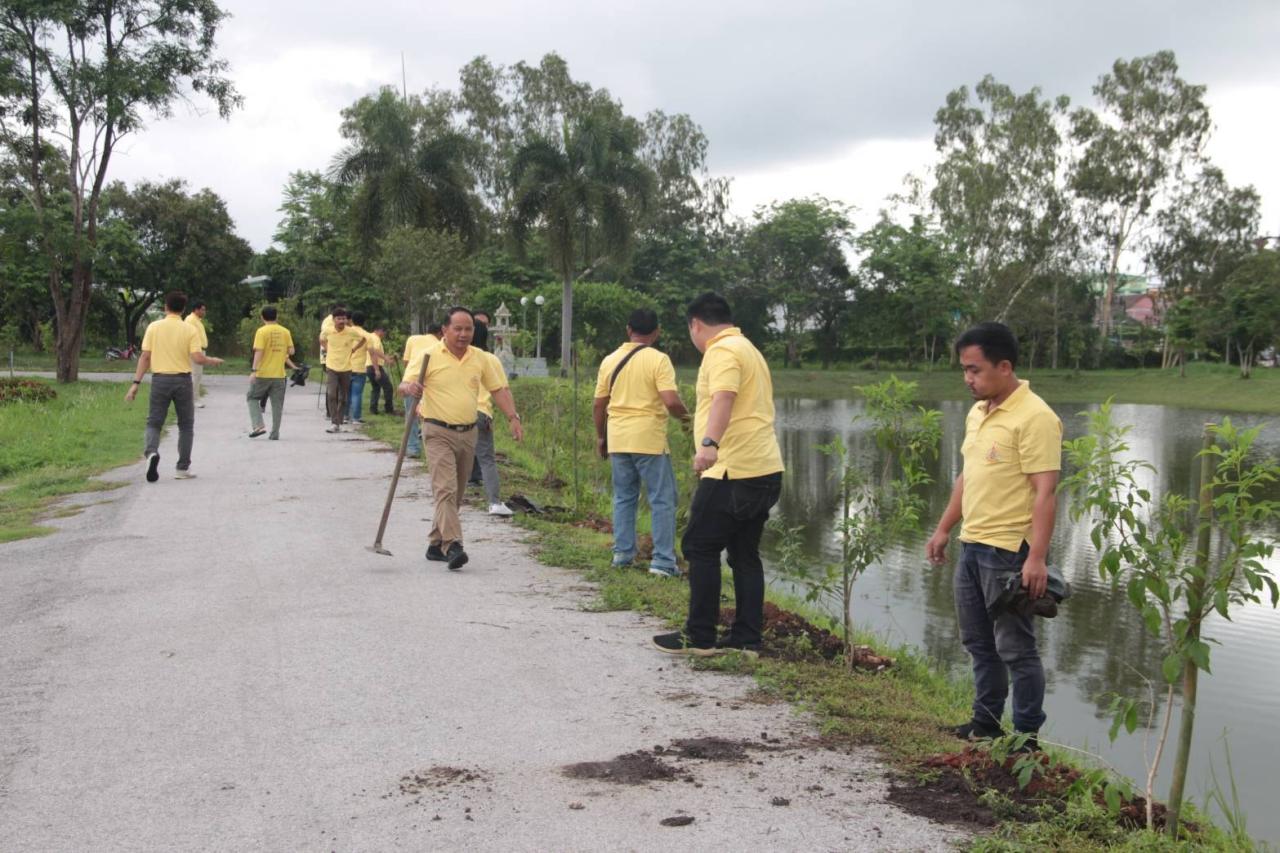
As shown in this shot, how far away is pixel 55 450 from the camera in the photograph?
15148 mm

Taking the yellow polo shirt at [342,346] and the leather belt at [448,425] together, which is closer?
the leather belt at [448,425]

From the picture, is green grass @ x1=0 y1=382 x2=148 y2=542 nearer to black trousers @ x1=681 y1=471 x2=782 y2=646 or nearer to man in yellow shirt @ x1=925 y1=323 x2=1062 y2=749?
black trousers @ x1=681 y1=471 x2=782 y2=646

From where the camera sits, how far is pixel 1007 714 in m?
7.43

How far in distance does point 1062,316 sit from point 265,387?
48.9m

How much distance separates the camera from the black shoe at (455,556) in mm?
8328

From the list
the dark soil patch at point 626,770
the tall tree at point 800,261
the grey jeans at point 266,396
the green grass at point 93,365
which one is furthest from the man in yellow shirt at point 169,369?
the tall tree at point 800,261

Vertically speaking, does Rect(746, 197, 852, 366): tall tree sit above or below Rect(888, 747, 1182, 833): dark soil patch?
above

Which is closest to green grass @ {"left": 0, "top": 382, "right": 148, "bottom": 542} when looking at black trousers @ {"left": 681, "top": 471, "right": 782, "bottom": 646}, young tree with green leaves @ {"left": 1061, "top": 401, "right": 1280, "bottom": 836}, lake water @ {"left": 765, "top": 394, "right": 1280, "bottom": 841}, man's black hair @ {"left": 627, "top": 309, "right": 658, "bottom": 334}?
man's black hair @ {"left": 627, "top": 309, "right": 658, "bottom": 334}

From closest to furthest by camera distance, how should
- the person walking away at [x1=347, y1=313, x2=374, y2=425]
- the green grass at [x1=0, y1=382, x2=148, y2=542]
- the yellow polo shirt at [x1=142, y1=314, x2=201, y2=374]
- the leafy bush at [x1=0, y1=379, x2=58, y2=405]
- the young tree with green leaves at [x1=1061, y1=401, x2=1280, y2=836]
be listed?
the young tree with green leaves at [x1=1061, y1=401, x2=1280, y2=836] < the green grass at [x1=0, y1=382, x2=148, y2=542] < the yellow polo shirt at [x1=142, y1=314, x2=201, y2=374] < the person walking away at [x1=347, y1=313, x2=374, y2=425] < the leafy bush at [x1=0, y1=379, x2=58, y2=405]

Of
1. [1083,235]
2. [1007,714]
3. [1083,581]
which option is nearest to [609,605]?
[1007,714]

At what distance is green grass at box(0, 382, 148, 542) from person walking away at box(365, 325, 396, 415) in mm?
3732

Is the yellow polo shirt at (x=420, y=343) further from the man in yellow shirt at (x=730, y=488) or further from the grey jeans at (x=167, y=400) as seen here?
the man in yellow shirt at (x=730, y=488)

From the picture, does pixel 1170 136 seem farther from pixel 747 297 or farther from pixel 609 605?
pixel 609 605

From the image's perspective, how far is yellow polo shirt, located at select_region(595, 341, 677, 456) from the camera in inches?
317
